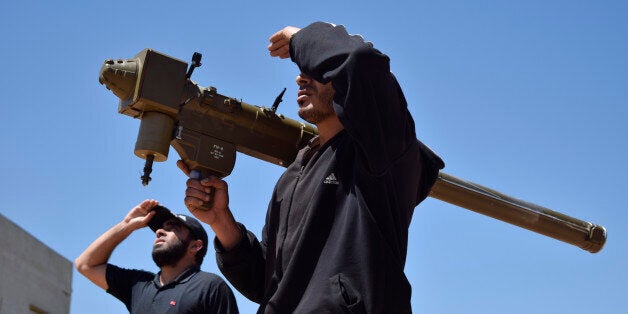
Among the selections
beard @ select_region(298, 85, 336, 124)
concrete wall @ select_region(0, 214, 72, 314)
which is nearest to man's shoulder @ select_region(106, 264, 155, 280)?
beard @ select_region(298, 85, 336, 124)

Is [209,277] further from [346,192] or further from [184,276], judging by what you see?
[346,192]

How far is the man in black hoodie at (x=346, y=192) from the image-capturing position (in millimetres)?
3154

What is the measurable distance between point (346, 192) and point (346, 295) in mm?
475

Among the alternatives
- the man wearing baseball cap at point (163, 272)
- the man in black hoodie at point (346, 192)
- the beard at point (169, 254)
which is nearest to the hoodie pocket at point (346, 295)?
the man in black hoodie at point (346, 192)

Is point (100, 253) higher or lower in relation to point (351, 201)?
higher

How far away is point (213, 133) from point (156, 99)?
47 centimetres

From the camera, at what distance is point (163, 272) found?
239 inches

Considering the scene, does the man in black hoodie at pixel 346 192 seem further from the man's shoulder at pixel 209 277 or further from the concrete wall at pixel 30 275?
the concrete wall at pixel 30 275

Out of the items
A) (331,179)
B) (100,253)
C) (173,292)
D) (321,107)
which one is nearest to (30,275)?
(100,253)

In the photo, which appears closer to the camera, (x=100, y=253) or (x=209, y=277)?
(x=209, y=277)

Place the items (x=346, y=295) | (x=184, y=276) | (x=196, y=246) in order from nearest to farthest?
(x=346, y=295) → (x=184, y=276) → (x=196, y=246)

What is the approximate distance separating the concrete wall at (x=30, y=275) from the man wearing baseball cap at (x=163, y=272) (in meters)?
10.6

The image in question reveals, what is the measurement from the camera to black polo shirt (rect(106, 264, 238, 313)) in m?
5.64

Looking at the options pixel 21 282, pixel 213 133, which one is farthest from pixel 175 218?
pixel 21 282
